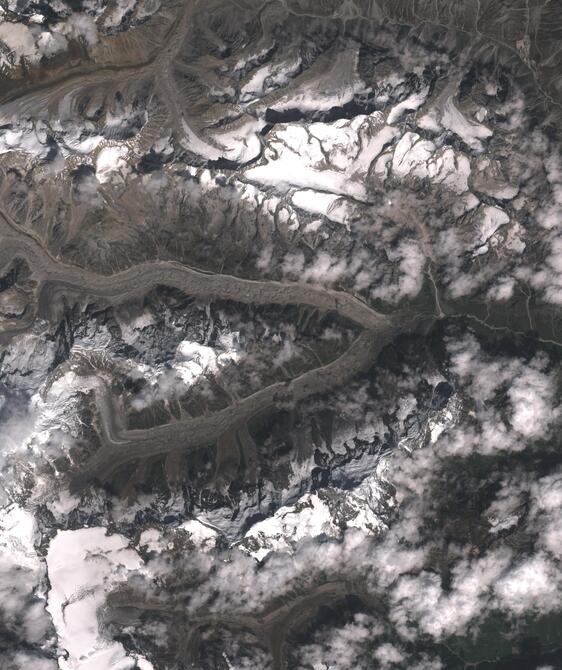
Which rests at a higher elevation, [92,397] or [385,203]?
[385,203]

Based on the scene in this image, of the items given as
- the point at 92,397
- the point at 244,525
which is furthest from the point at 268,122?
the point at 244,525

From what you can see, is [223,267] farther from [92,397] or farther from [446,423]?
[446,423]

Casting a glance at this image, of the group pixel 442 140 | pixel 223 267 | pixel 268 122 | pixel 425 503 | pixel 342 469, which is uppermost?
pixel 268 122

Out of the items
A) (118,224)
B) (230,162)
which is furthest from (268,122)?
(118,224)

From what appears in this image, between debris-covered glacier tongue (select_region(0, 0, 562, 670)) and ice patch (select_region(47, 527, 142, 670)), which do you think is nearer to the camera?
debris-covered glacier tongue (select_region(0, 0, 562, 670))

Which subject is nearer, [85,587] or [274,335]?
[274,335]

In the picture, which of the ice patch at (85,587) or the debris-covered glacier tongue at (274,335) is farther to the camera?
the ice patch at (85,587)
